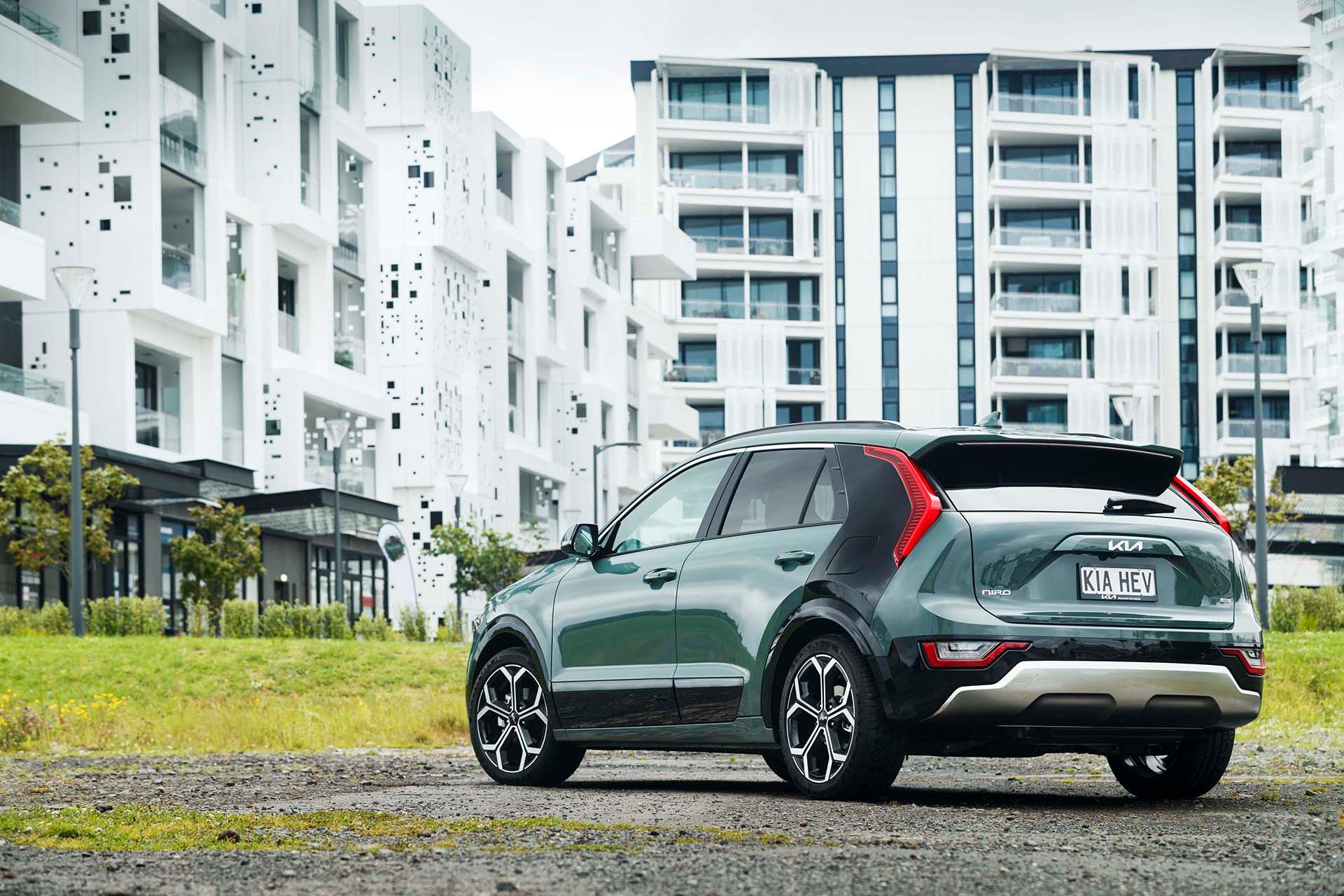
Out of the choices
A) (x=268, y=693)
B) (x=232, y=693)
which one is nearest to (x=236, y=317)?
(x=268, y=693)

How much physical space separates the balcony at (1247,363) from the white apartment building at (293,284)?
33219mm

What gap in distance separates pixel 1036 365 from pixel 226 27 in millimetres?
55342

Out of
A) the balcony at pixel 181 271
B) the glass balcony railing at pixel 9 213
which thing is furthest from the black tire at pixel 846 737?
the balcony at pixel 181 271

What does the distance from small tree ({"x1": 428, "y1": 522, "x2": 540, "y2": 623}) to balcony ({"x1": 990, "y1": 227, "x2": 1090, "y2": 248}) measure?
4523 centimetres

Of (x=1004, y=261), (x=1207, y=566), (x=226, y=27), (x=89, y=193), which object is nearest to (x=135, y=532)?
(x=89, y=193)

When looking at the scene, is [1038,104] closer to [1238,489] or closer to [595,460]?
[1238,489]

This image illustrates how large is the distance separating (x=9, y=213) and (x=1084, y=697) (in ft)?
102

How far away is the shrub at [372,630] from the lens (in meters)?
35.3

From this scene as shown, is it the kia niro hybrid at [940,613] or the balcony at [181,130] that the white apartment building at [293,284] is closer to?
the balcony at [181,130]

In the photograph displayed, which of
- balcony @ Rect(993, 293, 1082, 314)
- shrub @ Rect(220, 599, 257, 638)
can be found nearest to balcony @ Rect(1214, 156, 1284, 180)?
balcony @ Rect(993, 293, 1082, 314)

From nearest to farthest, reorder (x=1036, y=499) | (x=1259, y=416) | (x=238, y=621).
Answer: (x=1036, y=499) → (x=238, y=621) → (x=1259, y=416)

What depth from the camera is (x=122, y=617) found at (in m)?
29.8

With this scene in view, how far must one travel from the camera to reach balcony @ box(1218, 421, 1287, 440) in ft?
294

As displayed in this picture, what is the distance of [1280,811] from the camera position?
823 cm
